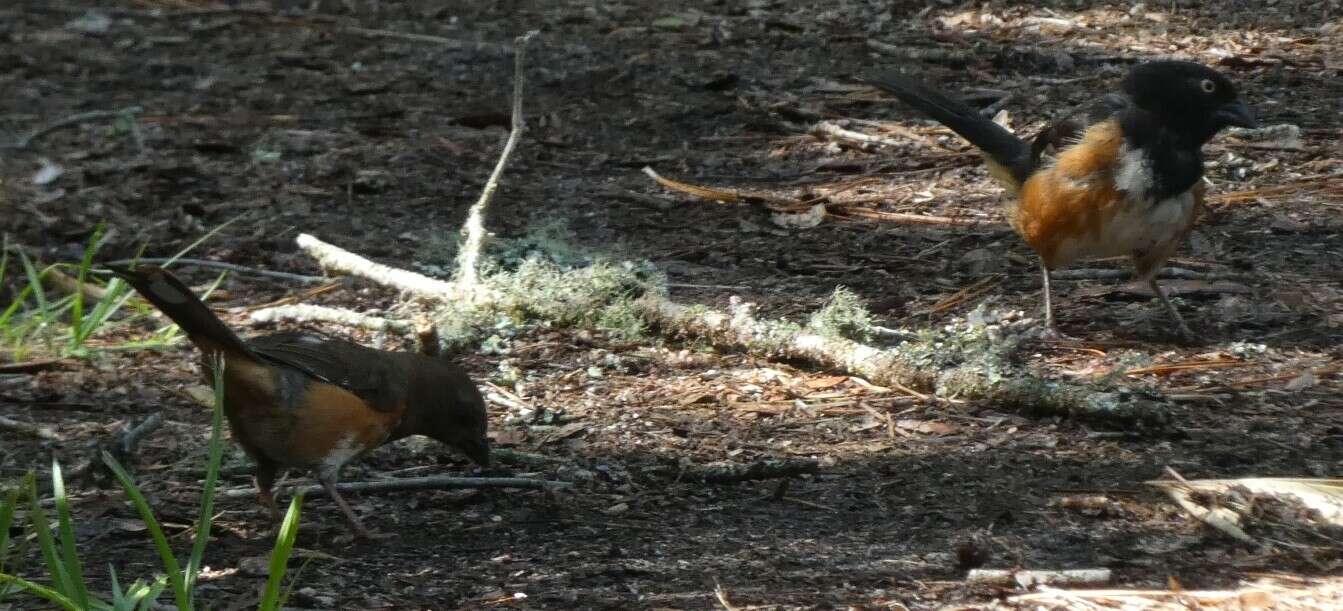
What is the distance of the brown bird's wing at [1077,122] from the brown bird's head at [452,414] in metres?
2.18

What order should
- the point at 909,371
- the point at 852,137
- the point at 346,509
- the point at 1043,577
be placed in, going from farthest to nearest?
the point at 852,137 → the point at 909,371 → the point at 346,509 → the point at 1043,577

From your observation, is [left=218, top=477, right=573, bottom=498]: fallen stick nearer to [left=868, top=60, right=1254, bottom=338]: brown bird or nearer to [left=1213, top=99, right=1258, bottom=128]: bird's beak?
[left=868, top=60, right=1254, bottom=338]: brown bird

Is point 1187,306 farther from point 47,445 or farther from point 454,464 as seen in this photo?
point 47,445

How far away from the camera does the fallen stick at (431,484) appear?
157 inches

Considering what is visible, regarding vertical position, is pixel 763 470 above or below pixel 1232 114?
below

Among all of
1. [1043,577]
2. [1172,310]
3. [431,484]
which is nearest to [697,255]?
[1172,310]

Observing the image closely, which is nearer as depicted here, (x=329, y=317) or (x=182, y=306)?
(x=182, y=306)

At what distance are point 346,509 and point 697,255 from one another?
2.34 meters

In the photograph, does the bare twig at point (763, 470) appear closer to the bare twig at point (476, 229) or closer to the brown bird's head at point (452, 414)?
the brown bird's head at point (452, 414)

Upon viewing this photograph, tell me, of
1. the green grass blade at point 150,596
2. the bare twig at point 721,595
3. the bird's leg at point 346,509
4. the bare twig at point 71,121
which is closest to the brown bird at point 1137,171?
the bare twig at point 721,595

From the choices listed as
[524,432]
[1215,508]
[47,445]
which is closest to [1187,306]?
[1215,508]

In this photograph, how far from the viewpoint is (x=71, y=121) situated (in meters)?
7.84

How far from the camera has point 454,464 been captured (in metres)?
4.39

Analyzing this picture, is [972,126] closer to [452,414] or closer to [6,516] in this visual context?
[452,414]
